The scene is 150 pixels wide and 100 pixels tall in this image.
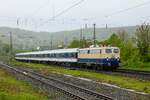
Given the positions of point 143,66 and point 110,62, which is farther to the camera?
point 143,66

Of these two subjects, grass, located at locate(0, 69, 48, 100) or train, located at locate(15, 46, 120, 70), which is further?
train, located at locate(15, 46, 120, 70)

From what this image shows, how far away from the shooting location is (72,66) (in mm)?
61875

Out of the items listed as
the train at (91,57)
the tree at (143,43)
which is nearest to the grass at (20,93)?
the train at (91,57)

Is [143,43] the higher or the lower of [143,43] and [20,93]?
the higher

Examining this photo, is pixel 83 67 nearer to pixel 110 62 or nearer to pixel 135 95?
pixel 110 62

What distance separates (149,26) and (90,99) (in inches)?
1858

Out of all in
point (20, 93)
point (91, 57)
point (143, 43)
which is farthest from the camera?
point (143, 43)

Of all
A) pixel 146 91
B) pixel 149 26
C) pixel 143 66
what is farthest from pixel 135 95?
pixel 149 26

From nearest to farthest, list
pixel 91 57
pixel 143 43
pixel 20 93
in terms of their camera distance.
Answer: pixel 20 93 → pixel 91 57 → pixel 143 43

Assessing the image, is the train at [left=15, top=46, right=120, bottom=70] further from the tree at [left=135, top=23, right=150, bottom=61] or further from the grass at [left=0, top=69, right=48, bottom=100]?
the grass at [left=0, top=69, right=48, bottom=100]

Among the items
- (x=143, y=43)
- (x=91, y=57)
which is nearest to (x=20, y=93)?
(x=91, y=57)

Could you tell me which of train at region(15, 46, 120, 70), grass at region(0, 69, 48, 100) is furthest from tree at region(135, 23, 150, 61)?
grass at region(0, 69, 48, 100)

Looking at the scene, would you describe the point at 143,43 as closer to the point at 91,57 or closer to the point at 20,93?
the point at 91,57

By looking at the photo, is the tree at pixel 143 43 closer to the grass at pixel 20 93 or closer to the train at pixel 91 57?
the train at pixel 91 57
